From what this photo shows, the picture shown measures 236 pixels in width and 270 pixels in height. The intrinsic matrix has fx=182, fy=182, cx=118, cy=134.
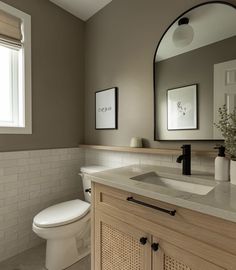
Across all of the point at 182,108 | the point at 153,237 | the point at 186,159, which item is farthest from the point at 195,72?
the point at 153,237

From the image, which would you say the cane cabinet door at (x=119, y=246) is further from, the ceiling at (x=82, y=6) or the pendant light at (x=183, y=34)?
the ceiling at (x=82, y=6)

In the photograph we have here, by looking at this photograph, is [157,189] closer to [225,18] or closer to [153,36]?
[225,18]

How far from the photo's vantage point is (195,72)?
4.21 ft

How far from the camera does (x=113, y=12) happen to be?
184cm

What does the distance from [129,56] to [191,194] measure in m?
1.35

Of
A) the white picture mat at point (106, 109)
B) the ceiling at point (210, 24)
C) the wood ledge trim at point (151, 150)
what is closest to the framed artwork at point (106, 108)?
the white picture mat at point (106, 109)

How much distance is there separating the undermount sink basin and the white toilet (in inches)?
17.0

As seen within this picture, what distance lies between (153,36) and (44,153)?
1.50 m

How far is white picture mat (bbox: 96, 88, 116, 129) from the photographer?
183cm

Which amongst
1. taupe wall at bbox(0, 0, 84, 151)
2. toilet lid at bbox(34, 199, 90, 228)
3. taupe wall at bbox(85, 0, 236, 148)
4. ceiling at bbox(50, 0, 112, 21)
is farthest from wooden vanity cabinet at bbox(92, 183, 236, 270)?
ceiling at bbox(50, 0, 112, 21)

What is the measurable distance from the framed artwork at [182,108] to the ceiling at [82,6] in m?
1.28

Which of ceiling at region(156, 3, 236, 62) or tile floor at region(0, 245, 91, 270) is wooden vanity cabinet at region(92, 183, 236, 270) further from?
ceiling at region(156, 3, 236, 62)

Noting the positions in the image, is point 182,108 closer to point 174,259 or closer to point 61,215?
point 174,259

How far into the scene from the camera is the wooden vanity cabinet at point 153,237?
67cm
